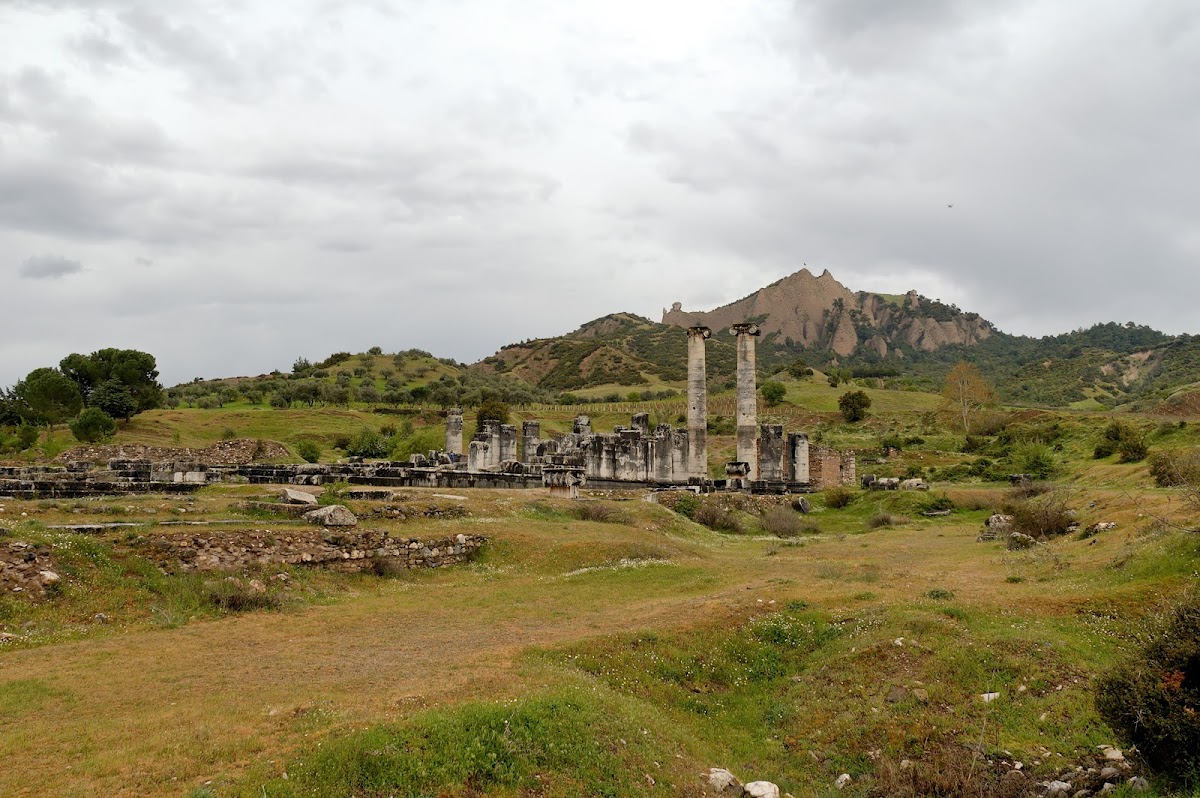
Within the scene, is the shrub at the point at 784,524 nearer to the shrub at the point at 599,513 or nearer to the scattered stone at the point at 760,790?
the shrub at the point at 599,513

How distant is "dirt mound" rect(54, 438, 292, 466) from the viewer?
41.0 meters

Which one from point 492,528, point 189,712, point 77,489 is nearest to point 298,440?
point 77,489

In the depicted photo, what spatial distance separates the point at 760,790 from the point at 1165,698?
3638mm

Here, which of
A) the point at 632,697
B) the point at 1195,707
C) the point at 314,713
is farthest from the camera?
the point at 632,697

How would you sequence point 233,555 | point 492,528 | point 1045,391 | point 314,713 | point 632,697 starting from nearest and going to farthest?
point 314,713, point 632,697, point 233,555, point 492,528, point 1045,391

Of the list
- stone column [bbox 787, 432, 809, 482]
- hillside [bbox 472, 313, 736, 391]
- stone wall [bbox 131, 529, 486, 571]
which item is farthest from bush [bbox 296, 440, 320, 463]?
hillside [bbox 472, 313, 736, 391]

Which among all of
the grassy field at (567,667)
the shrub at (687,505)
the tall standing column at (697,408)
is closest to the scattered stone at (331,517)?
the grassy field at (567,667)

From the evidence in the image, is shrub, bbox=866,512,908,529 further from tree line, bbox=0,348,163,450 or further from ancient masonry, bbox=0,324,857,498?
tree line, bbox=0,348,163,450

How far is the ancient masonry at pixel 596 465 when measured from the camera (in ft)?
82.1

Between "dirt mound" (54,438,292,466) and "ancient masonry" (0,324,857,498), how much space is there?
1087cm

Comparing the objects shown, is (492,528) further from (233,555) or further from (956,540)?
(956,540)

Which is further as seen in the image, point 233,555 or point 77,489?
point 77,489

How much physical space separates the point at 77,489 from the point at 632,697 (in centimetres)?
1745

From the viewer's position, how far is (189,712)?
7.51m
